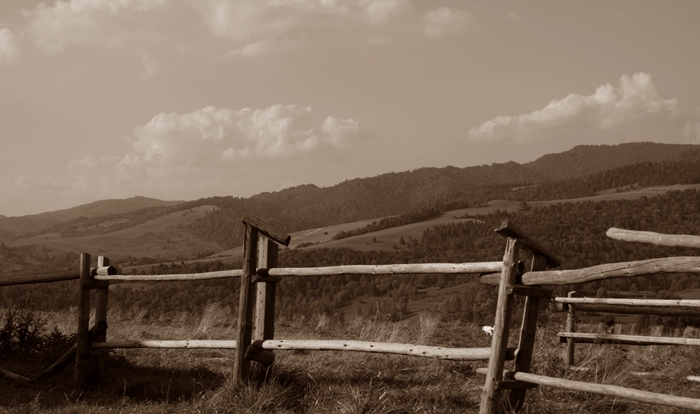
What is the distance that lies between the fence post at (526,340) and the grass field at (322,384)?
6.1 inches

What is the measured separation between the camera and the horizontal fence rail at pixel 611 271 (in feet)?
12.0

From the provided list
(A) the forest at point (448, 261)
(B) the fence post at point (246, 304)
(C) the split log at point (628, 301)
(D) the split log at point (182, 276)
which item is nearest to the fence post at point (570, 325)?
(C) the split log at point (628, 301)

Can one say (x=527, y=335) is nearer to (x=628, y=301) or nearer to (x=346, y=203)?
(x=628, y=301)

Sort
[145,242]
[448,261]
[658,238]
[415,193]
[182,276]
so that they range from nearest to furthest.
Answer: [658,238], [182,276], [448,261], [145,242], [415,193]

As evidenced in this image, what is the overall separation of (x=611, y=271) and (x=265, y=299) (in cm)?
334

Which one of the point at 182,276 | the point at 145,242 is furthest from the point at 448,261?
the point at 145,242

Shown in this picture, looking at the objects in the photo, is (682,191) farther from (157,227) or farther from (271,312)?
(157,227)

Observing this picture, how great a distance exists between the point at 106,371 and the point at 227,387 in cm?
222

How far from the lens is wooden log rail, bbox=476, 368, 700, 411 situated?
362 centimetres

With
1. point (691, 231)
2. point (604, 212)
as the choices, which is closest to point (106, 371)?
point (691, 231)

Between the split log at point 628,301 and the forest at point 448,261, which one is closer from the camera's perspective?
the split log at point 628,301

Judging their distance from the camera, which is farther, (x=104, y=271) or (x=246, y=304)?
(x=104, y=271)

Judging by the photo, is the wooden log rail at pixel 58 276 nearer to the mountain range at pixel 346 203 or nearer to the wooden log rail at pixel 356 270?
the wooden log rail at pixel 356 270

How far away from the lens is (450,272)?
478cm
